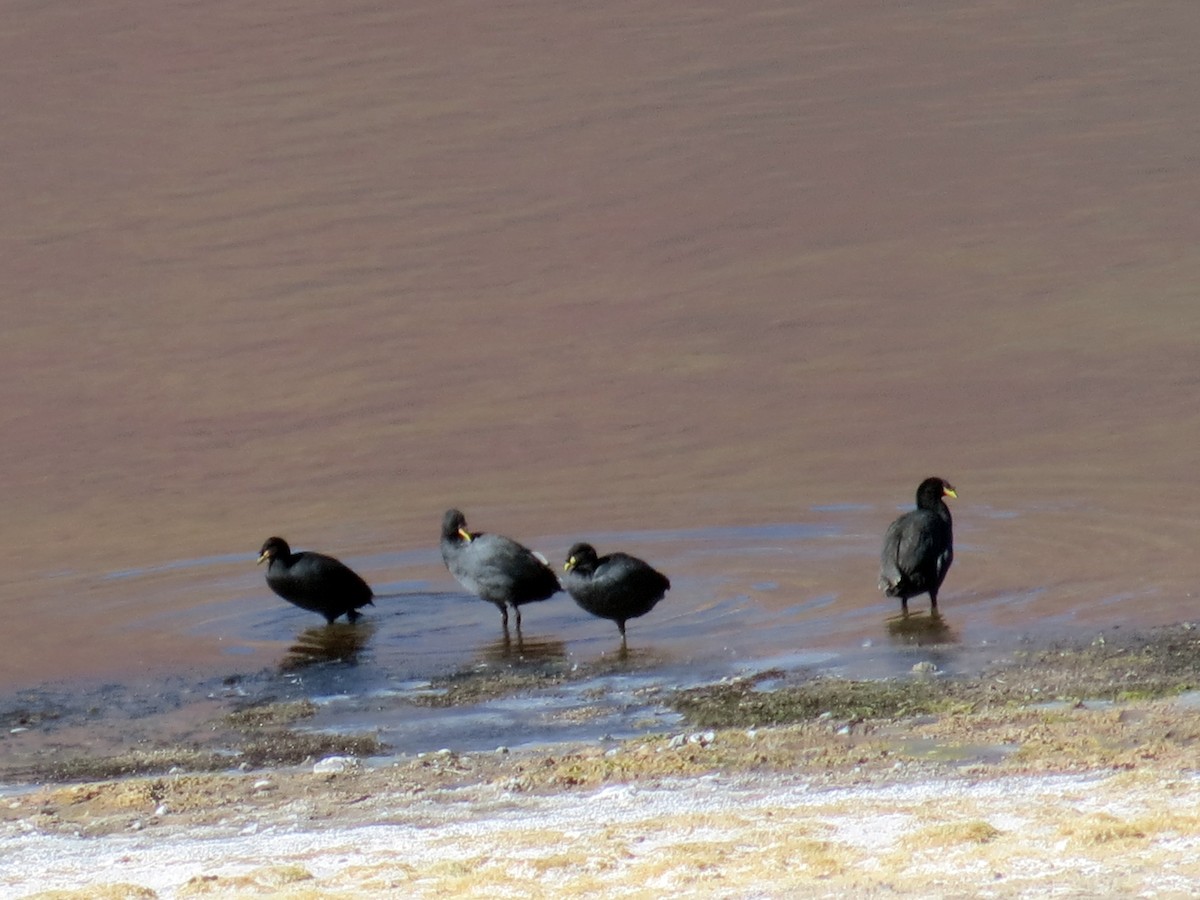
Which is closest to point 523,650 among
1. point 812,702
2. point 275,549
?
point 275,549

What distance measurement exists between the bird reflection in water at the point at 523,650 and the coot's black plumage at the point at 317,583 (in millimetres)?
1067

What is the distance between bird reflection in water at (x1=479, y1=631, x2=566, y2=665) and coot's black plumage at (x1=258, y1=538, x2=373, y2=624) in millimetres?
1067

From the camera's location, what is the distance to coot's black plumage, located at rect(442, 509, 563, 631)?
1222 centimetres

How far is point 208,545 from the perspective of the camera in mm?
15789

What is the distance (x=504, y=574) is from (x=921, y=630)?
2.45 m

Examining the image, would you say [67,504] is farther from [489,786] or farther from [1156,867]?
[1156,867]

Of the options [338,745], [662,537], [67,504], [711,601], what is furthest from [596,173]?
[338,745]

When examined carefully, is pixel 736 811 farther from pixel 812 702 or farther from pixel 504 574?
pixel 504 574

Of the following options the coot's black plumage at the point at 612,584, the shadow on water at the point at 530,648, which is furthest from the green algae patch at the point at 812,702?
the coot's black plumage at the point at 612,584

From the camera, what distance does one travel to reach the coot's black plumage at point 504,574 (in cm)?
1222

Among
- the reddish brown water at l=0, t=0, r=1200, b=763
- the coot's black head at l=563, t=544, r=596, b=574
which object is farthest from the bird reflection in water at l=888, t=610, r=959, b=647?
the coot's black head at l=563, t=544, r=596, b=574

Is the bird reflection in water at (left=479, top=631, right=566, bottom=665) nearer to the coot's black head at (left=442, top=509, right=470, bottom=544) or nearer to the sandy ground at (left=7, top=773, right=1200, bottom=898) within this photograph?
the coot's black head at (left=442, top=509, right=470, bottom=544)

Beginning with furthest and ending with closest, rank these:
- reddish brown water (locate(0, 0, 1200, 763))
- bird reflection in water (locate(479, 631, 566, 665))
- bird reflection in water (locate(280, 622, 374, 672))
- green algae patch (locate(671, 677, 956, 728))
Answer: reddish brown water (locate(0, 0, 1200, 763)), bird reflection in water (locate(280, 622, 374, 672)), bird reflection in water (locate(479, 631, 566, 665)), green algae patch (locate(671, 677, 956, 728))

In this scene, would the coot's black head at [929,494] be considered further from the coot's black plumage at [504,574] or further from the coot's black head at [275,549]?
the coot's black head at [275,549]
